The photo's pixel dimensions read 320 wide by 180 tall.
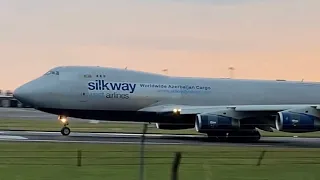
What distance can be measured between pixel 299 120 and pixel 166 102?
7.53 m

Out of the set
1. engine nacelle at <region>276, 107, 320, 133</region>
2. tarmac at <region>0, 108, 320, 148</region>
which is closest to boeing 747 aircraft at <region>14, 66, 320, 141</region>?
engine nacelle at <region>276, 107, 320, 133</region>

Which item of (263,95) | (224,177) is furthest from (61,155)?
(263,95)

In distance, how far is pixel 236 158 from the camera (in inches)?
922

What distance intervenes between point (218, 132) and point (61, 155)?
43.1ft

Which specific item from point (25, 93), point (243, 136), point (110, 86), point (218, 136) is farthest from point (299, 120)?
point (25, 93)

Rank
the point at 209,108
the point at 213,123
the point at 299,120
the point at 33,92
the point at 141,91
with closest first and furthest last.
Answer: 1. the point at 299,120
2. the point at 213,123
3. the point at 209,108
4. the point at 33,92
5. the point at 141,91

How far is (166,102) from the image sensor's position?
3762cm

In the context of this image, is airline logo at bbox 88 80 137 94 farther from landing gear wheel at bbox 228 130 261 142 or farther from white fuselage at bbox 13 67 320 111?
landing gear wheel at bbox 228 130 261 142

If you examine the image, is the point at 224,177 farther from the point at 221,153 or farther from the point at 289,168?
the point at 221,153

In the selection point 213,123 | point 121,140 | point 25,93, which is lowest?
point 121,140

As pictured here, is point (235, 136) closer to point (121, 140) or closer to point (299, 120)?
point (299, 120)

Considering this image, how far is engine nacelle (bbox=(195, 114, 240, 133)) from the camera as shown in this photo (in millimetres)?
33531

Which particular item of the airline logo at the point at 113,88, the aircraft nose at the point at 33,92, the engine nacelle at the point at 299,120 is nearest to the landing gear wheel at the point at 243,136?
the engine nacelle at the point at 299,120

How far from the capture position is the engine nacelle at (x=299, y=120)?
107ft
